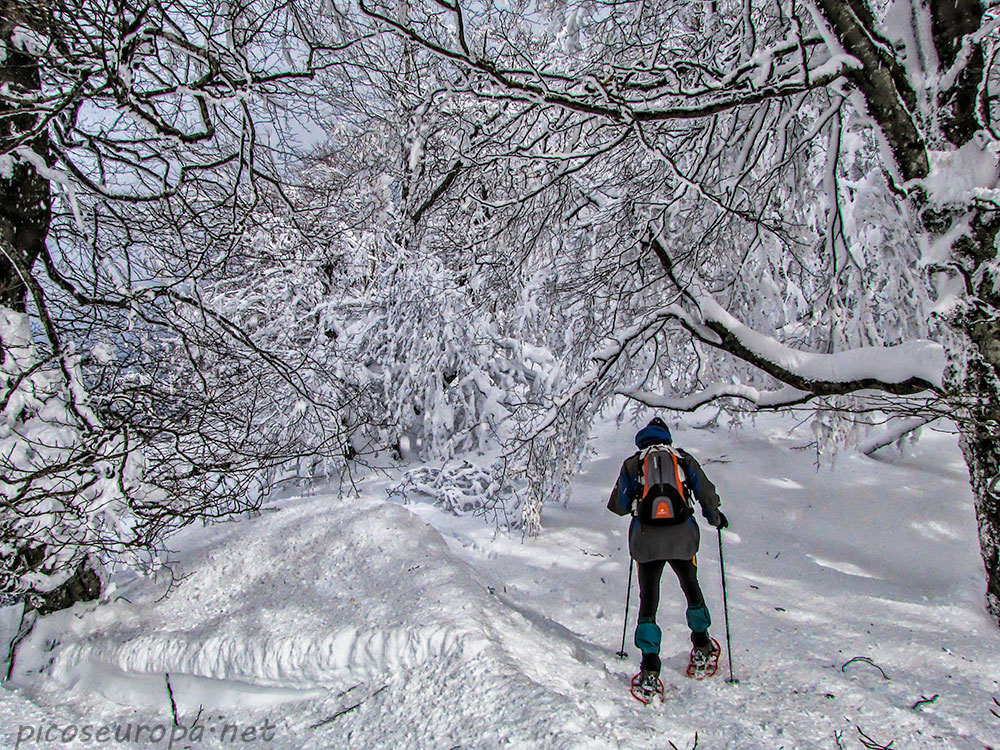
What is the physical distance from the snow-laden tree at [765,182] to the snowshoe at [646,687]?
78.4 inches

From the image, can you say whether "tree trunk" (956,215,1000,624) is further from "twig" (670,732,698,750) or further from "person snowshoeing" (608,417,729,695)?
"twig" (670,732,698,750)

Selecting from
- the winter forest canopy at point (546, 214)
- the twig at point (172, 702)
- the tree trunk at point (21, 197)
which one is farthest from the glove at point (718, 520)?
the tree trunk at point (21, 197)

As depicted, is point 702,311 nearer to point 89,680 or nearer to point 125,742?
point 125,742

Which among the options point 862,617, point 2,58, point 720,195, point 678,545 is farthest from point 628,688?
point 2,58

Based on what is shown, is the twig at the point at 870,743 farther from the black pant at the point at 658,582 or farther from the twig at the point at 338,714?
the twig at the point at 338,714

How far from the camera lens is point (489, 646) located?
3.12 m

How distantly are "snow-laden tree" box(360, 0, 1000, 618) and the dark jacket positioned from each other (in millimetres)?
1234

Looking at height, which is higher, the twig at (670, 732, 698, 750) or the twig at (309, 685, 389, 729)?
the twig at (670, 732, 698, 750)

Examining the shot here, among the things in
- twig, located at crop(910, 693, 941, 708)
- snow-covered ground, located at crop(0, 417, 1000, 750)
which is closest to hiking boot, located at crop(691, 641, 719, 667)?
snow-covered ground, located at crop(0, 417, 1000, 750)

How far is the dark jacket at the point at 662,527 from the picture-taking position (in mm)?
3504

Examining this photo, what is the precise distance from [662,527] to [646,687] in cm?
93

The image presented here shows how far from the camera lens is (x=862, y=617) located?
4.32 metres

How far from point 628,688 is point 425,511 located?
502 cm

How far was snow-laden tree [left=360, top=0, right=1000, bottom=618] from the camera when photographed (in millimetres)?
3332
